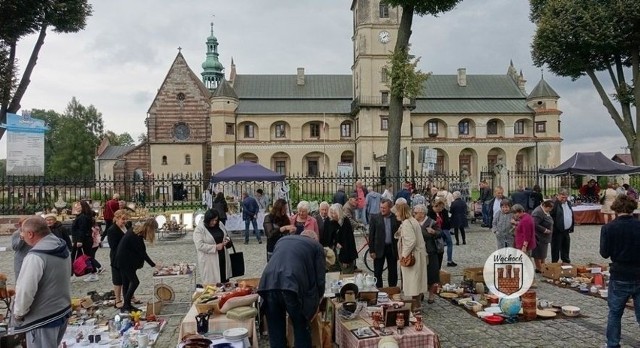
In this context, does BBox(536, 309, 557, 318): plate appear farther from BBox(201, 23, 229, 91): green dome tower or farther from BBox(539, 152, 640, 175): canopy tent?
BBox(201, 23, 229, 91): green dome tower

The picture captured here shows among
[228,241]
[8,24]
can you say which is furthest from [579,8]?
[8,24]

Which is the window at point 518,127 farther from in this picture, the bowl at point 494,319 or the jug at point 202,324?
the jug at point 202,324

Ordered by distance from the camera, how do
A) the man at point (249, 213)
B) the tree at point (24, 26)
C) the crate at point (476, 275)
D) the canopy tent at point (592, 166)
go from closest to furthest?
the crate at point (476, 275), the man at point (249, 213), the canopy tent at point (592, 166), the tree at point (24, 26)

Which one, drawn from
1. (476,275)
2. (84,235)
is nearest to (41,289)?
(84,235)

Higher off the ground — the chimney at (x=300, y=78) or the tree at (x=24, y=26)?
the chimney at (x=300, y=78)

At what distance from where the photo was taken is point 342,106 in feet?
156

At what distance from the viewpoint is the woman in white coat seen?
711 cm

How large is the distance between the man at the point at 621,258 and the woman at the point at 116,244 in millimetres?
6952

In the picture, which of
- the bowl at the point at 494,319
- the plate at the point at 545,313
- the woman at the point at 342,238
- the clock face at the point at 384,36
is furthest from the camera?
the clock face at the point at 384,36

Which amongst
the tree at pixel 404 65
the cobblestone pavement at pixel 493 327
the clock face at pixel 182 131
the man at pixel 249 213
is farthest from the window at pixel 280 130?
the cobblestone pavement at pixel 493 327

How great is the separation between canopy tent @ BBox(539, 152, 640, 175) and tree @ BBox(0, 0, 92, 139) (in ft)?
72.2

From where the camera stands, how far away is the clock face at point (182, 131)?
4425 cm

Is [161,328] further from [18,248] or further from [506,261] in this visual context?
[506,261]

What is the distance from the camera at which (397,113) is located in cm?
1661
